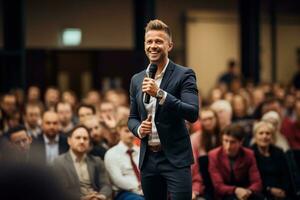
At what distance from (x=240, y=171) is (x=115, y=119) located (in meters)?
2.37

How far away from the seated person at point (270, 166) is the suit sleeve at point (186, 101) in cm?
387

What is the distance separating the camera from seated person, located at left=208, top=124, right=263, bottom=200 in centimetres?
691

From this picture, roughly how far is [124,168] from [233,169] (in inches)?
43.0

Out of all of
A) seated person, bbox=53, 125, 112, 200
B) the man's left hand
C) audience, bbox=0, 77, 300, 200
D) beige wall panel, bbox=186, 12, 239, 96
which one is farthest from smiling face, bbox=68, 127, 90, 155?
beige wall panel, bbox=186, 12, 239, 96

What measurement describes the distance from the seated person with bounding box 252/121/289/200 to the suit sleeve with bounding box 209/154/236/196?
590 millimetres

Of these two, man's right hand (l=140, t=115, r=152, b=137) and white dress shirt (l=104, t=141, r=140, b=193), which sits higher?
man's right hand (l=140, t=115, r=152, b=137)

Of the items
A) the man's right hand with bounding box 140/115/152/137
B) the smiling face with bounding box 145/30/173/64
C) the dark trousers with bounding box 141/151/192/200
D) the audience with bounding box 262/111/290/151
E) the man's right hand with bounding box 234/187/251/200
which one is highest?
the smiling face with bounding box 145/30/173/64

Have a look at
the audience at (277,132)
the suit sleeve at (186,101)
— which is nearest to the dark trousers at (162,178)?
the suit sleeve at (186,101)

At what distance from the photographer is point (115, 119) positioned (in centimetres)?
889

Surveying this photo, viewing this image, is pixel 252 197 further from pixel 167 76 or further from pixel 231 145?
pixel 167 76

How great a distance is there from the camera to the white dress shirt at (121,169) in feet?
22.3

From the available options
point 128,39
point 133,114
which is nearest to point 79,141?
point 133,114

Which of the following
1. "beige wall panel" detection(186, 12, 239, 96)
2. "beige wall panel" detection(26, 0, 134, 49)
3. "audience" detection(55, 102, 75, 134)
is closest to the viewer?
"audience" detection(55, 102, 75, 134)

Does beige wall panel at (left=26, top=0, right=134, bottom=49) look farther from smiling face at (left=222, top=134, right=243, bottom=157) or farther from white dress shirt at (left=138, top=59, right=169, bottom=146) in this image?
white dress shirt at (left=138, top=59, right=169, bottom=146)
